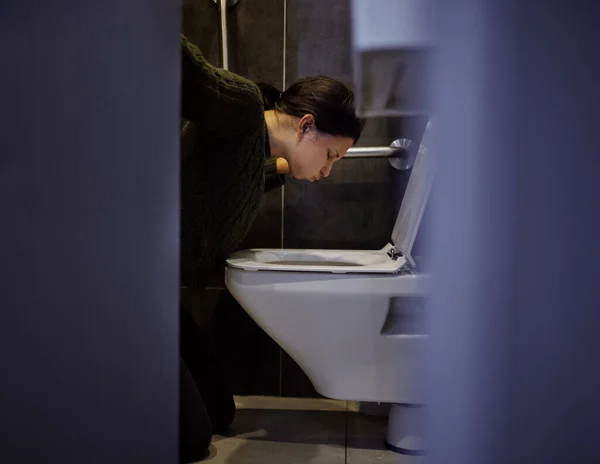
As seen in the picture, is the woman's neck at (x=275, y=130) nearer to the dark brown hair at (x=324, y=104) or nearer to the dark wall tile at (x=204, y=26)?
the dark brown hair at (x=324, y=104)

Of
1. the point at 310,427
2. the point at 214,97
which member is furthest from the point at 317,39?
the point at 310,427

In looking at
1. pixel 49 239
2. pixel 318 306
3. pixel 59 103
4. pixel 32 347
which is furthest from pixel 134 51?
pixel 318 306

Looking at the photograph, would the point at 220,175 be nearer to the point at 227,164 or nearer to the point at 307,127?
the point at 227,164

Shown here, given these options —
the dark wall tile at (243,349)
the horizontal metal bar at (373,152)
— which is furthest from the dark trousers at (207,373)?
the horizontal metal bar at (373,152)

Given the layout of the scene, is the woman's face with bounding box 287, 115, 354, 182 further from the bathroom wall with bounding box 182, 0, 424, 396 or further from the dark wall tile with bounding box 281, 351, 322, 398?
the dark wall tile with bounding box 281, 351, 322, 398

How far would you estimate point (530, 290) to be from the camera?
1.50 feet

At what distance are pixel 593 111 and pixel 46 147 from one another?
0.50 meters

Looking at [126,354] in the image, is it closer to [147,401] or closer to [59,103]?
[147,401]

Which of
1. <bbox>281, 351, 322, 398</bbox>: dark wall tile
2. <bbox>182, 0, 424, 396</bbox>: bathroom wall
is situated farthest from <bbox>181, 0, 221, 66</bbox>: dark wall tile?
<bbox>281, 351, 322, 398</bbox>: dark wall tile

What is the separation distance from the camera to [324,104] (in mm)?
1058

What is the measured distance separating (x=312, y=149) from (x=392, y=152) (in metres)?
0.28

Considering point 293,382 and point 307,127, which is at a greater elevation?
point 307,127

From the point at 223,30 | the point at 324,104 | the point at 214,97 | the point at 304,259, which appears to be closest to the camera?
the point at 214,97

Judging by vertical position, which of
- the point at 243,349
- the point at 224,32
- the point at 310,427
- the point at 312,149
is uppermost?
the point at 224,32
